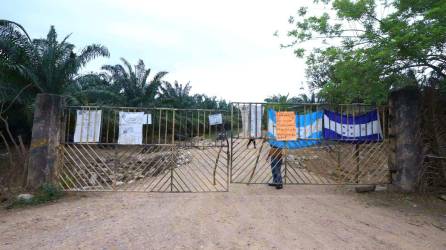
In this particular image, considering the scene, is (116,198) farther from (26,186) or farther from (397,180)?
(397,180)

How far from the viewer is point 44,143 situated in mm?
8305

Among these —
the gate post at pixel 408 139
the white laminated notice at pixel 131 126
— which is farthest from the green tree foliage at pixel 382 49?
the white laminated notice at pixel 131 126

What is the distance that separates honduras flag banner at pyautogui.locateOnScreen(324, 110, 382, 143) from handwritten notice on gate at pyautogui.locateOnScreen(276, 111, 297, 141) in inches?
33.2

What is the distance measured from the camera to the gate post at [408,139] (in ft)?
28.0

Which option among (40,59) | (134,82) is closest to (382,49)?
(40,59)

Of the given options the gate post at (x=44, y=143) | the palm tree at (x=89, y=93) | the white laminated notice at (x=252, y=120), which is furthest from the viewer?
the palm tree at (x=89, y=93)

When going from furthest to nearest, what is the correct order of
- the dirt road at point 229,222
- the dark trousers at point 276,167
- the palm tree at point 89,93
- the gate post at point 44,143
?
the palm tree at point 89,93 < the dark trousers at point 276,167 < the gate post at point 44,143 < the dirt road at point 229,222

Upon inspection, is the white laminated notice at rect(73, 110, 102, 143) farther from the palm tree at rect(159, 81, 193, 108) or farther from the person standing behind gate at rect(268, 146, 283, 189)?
the palm tree at rect(159, 81, 193, 108)

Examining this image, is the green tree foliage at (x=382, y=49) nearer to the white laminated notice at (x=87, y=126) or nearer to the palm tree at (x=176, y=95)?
the white laminated notice at (x=87, y=126)

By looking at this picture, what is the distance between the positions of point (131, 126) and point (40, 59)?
10178mm

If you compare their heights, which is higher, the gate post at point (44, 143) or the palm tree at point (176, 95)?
the palm tree at point (176, 95)

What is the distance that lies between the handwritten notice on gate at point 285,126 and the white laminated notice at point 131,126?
3334mm

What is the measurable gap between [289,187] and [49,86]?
12717mm

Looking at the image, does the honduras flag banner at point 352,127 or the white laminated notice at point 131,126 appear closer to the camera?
the white laminated notice at point 131,126
